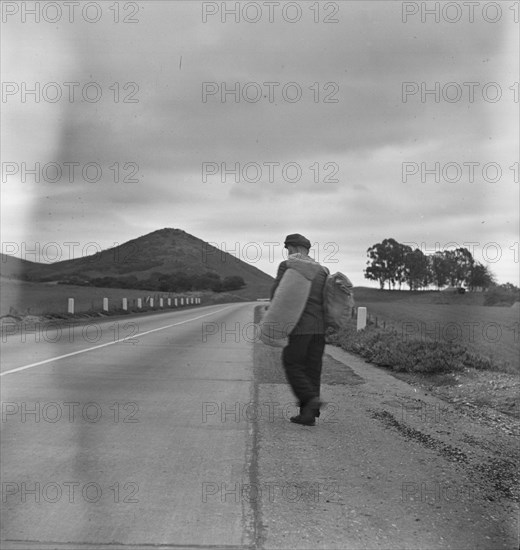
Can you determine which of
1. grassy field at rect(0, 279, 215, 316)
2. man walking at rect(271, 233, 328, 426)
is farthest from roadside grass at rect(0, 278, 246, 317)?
man walking at rect(271, 233, 328, 426)

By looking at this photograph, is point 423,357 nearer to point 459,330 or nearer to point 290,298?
point 290,298

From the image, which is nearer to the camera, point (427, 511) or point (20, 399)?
point (427, 511)

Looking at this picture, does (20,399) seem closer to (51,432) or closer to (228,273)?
(51,432)

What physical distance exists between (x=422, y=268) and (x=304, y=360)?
10.8 meters

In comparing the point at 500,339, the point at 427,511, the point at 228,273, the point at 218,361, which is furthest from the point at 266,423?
the point at 228,273

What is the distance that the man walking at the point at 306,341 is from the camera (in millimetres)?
4371

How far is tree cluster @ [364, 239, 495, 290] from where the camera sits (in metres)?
6.52

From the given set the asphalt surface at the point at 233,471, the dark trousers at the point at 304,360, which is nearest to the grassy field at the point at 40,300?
the asphalt surface at the point at 233,471

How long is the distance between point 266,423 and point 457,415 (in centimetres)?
254

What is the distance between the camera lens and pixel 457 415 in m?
7.89

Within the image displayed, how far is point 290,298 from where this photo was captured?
4.09 meters

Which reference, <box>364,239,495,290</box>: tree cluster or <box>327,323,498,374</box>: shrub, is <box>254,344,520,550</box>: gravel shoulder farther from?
<box>327,323,498,374</box>: shrub

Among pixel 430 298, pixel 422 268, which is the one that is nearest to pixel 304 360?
pixel 422 268

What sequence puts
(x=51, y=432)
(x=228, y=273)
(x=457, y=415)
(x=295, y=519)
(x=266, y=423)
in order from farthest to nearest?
(x=228, y=273)
(x=457, y=415)
(x=266, y=423)
(x=51, y=432)
(x=295, y=519)
